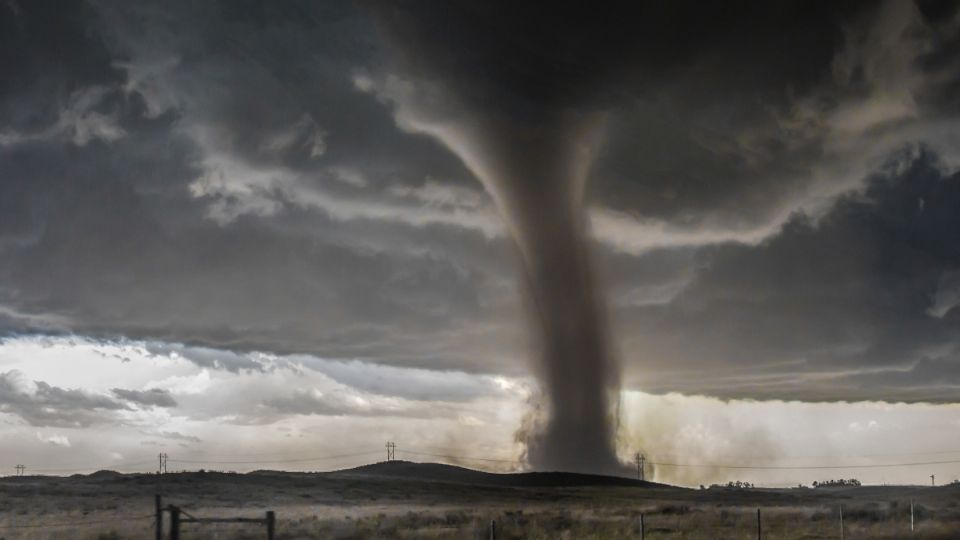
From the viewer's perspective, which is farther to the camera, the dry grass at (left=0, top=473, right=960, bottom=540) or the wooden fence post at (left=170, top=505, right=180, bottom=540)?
the dry grass at (left=0, top=473, right=960, bottom=540)

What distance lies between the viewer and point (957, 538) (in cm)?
4138

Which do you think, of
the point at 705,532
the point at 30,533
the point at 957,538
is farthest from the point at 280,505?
the point at 957,538

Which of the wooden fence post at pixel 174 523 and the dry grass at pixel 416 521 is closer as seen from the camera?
the wooden fence post at pixel 174 523

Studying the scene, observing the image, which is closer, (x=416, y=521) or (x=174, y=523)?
(x=174, y=523)

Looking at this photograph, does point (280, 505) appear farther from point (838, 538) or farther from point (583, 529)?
point (838, 538)

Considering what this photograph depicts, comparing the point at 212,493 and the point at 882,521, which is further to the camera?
the point at 212,493

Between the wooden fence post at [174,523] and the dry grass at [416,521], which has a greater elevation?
the wooden fence post at [174,523]

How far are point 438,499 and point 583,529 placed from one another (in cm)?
6389

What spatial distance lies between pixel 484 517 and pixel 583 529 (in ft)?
32.8

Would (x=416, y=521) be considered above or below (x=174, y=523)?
below

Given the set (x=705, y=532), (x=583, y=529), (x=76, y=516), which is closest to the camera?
(x=705, y=532)

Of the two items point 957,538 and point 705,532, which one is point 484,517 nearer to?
point 705,532

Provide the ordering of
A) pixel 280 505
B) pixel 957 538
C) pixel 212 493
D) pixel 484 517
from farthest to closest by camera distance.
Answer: pixel 212 493 → pixel 280 505 → pixel 484 517 → pixel 957 538

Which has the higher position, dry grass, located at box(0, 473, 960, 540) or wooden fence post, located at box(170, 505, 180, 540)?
wooden fence post, located at box(170, 505, 180, 540)
